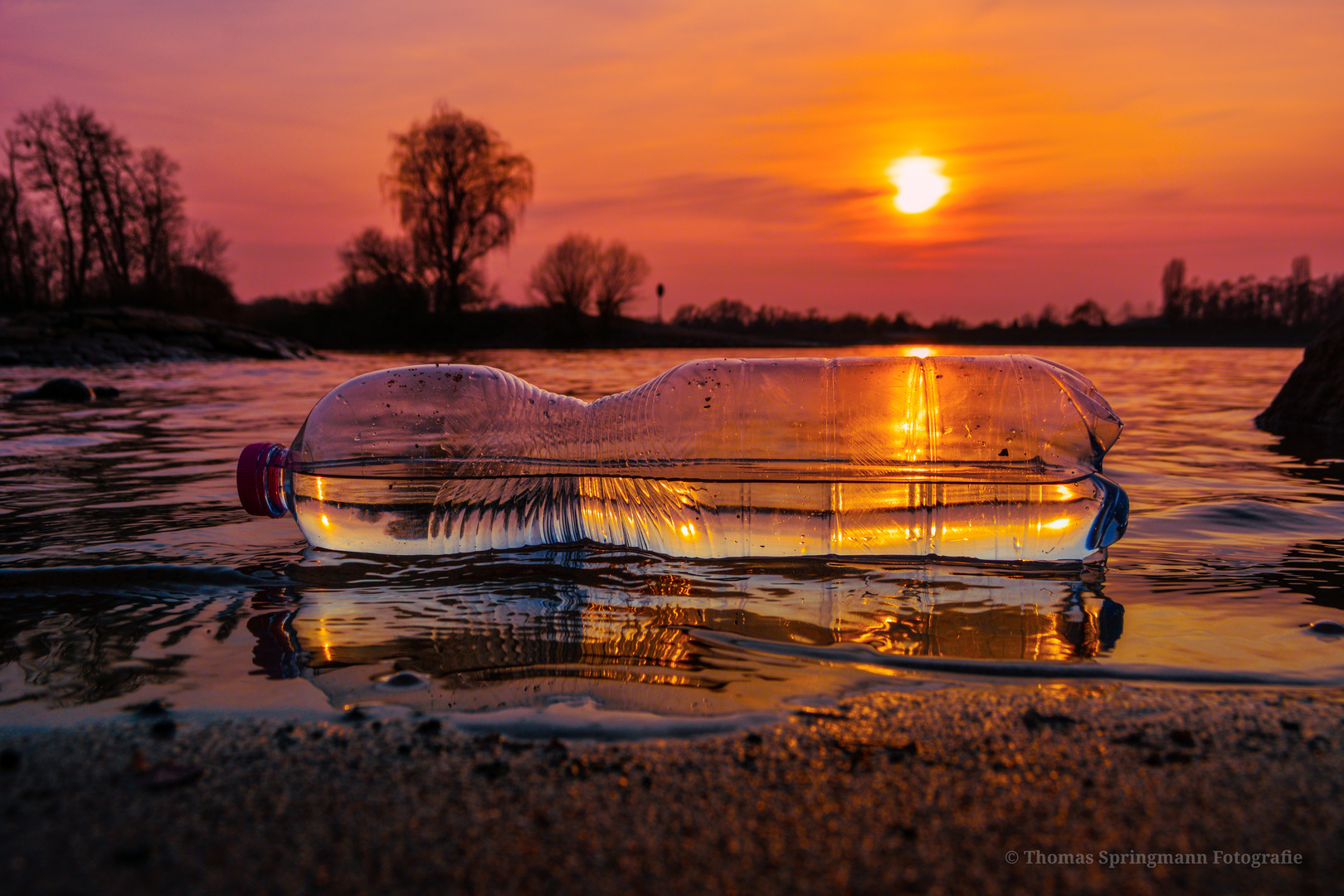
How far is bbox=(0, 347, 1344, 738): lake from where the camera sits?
1.29 metres

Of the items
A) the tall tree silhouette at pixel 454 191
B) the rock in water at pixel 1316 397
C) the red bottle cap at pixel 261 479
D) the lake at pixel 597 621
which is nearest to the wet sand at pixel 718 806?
the lake at pixel 597 621

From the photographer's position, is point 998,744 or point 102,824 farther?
point 998,744

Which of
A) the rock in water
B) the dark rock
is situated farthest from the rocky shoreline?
the rock in water

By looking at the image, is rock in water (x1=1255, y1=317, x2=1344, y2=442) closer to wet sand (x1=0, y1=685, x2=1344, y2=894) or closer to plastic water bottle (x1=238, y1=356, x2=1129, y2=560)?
plastic water bottle (x1=238, y1=356, x2=1129, y2=560)

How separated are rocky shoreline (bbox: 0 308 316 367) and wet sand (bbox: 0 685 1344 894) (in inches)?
607

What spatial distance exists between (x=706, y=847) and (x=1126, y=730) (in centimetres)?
65

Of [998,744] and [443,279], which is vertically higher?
[443,279]

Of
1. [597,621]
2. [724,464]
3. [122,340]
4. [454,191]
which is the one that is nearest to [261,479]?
[597,621]

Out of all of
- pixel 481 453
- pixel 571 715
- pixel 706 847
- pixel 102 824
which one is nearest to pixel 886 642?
pixel 571 715

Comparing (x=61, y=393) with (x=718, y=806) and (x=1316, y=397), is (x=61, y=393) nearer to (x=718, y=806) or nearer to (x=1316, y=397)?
(x=718, y=806)

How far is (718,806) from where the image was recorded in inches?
36.4

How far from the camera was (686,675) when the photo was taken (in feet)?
4.51

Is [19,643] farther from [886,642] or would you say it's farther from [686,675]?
[886,642]

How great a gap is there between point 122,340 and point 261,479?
54.9ft
